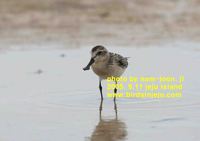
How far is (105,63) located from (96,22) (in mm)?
6082

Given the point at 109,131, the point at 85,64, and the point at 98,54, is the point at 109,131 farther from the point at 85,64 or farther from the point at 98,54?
the point at 85,64

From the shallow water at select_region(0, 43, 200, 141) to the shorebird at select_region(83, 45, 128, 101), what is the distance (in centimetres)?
35

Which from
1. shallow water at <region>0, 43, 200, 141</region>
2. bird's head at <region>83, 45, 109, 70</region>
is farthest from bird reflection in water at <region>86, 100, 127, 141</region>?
bird's head at <region>83, 45, 109, 70</region>

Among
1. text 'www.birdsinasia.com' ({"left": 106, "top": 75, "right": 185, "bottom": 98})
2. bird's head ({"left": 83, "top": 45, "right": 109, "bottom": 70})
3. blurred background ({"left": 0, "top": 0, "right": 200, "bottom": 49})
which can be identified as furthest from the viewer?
blurred background ({"left": 0, "top": 0, "right": 200, "bottom": 49})

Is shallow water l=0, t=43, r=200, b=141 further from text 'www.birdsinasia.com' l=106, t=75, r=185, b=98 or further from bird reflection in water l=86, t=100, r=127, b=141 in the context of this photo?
text 'www.birdsinasia.com' l=106, t=75, r=185, b=98

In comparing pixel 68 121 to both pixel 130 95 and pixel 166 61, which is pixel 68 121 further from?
pixel 166 61

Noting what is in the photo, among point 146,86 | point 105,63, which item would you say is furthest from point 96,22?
point 105,63

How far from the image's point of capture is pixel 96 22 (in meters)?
15.8

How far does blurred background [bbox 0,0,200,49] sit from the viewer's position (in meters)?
14.5

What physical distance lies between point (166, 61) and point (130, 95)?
250cm

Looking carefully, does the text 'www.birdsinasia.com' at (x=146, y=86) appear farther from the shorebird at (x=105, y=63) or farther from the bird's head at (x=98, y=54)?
the bird's head at (x=98, y=54)

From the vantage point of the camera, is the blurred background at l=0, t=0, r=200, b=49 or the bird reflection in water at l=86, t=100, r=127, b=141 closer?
the bird reflection in water at l=86, t=100, r=127, b=141

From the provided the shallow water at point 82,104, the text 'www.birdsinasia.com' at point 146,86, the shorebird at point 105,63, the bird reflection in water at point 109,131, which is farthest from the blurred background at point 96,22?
the bird reflection in water at point 109,131

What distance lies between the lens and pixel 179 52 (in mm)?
13117
